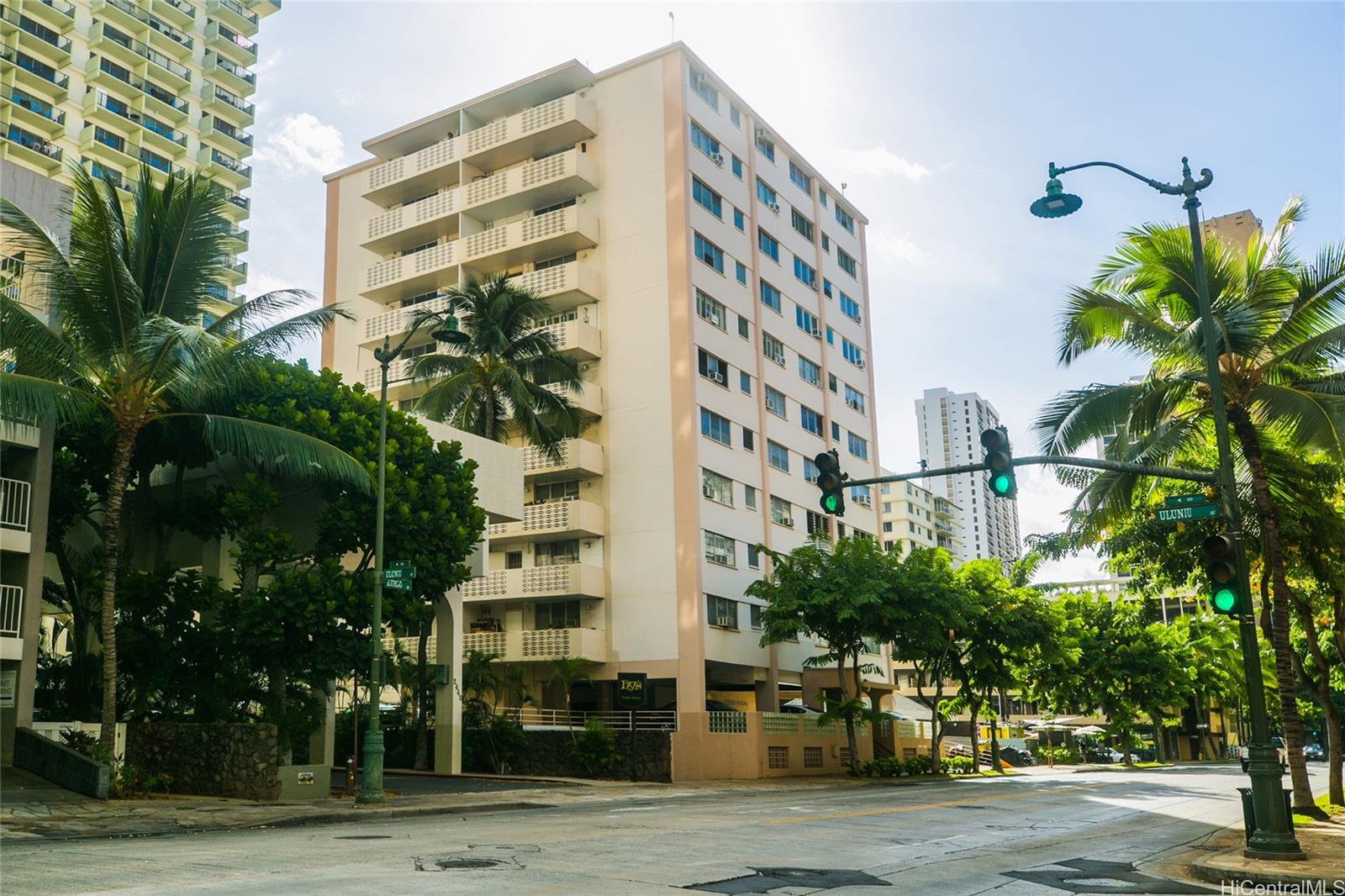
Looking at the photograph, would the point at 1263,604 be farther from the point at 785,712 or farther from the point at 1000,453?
the point at 785,712

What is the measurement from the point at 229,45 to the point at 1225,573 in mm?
82286

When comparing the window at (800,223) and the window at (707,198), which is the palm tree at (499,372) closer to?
the window at (707,198)

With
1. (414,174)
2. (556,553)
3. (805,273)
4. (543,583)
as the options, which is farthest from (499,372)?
(805,273)

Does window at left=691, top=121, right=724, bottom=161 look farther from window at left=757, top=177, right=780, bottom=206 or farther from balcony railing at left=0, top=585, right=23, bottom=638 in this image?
balcony railing at left=0, top=585, right=23, bottom=638

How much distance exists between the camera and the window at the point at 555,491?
45.4 m

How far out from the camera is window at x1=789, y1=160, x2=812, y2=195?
56375 mm

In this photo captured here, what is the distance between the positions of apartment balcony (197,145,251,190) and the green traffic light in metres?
75.0

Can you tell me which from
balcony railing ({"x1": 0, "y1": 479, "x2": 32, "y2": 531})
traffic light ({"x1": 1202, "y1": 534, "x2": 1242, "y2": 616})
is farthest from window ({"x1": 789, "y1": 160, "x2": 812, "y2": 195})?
traffic light ({"x1": 1202, "y1": 534, "x2": 1242, "y2": 616})

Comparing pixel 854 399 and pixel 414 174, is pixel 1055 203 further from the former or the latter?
pixel 854 399

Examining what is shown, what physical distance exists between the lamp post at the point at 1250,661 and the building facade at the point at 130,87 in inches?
2315

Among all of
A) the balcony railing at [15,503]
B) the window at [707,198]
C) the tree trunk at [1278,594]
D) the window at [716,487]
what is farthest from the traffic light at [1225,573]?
the window at [707,198]

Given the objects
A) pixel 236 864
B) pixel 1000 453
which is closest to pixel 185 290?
pixel 236 864

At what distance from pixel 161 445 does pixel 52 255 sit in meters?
5.14

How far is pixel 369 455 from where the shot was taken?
26016 millimetres
